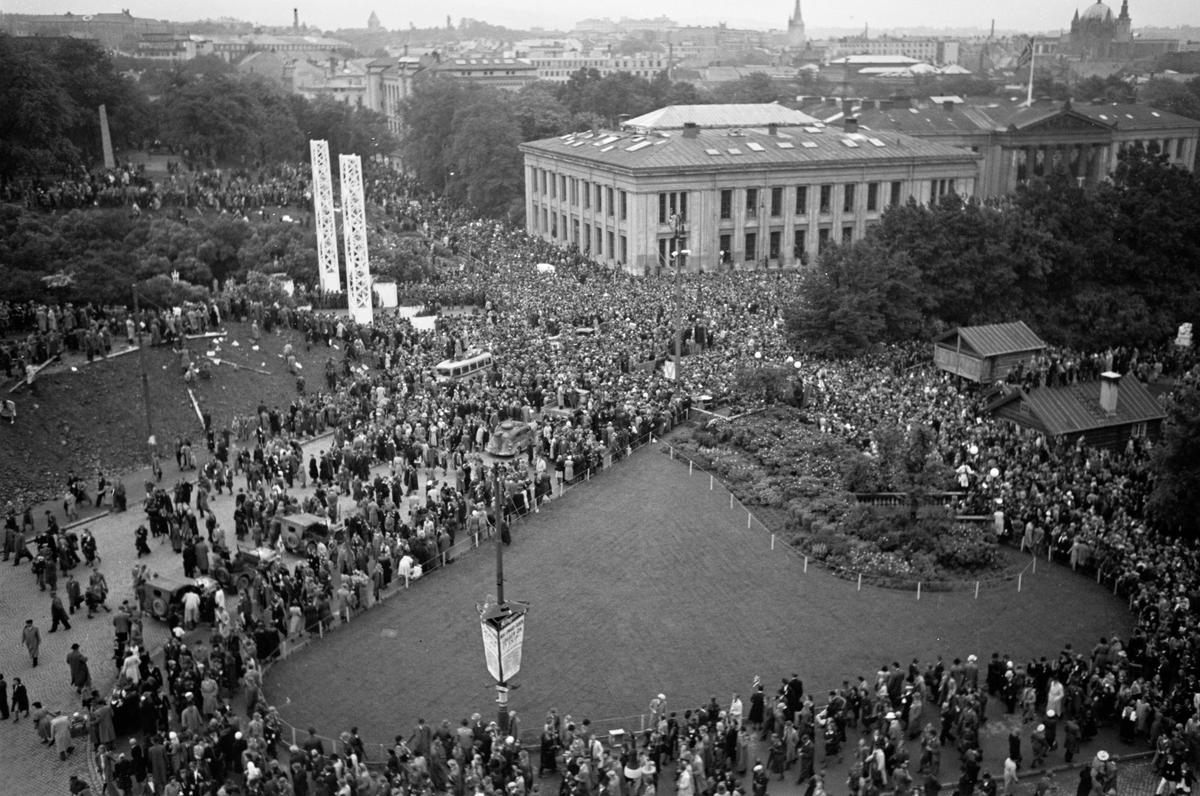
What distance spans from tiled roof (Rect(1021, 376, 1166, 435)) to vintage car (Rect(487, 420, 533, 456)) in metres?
15.6

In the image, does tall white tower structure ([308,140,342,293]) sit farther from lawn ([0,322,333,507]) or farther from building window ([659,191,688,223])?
building window ([659,191,688,223])

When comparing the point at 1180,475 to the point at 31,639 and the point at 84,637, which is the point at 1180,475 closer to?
the point at 84,637

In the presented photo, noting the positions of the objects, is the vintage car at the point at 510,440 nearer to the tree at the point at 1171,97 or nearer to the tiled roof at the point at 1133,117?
the tiled roof at the point at 1133,117

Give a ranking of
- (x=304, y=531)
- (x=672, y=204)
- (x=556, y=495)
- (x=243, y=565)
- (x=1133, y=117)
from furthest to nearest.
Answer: (x=1133, y=117) → (x=672, y=204) → (x=556, y=495) → (x=304, y=531) → (x=243, y=565)

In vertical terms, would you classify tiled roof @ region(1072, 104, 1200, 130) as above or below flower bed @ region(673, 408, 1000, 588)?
above

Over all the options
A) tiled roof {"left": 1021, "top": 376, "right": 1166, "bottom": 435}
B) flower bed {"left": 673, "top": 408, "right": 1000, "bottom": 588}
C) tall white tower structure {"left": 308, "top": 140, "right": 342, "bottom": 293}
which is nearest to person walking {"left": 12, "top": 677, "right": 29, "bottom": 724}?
flower bed {"left": 673, "top": 408, "right": 1000, "bottom": 588}

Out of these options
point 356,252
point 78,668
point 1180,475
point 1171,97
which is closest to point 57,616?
point 78,668

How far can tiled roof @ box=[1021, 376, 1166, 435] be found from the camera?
35375mm

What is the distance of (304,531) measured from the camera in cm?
2866

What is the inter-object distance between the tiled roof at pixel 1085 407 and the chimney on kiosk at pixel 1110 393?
0.14 metres

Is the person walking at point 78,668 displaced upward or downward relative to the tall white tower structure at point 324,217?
downward

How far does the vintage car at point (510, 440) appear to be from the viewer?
116 feet

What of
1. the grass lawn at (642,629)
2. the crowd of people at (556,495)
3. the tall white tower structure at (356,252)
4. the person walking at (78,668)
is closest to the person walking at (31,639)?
the person walking at (78,668)

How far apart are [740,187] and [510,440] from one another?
3502cm
